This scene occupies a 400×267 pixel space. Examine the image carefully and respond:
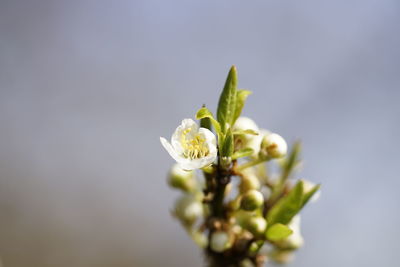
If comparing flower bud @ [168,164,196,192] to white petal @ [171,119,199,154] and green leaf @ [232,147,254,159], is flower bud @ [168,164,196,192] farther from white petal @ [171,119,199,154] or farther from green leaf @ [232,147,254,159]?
green leaf @ [232,147,254,159]

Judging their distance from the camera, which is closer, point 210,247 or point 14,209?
point 210,247

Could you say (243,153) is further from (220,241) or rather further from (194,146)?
(220,241)

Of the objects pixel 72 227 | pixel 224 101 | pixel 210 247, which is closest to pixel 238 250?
pixel 210 247

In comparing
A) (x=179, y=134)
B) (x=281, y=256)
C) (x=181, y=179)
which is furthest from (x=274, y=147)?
(x=281, y=256)

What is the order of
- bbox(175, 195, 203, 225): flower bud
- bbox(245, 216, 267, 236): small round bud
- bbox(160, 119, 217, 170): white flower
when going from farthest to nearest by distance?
bbox(175, 195, 203, 225): flower bud → bbox(245, 216, 267, 236): small round bud → bbox(160, 119, 217, 170): white flower

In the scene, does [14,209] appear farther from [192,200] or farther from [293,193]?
[293,193]

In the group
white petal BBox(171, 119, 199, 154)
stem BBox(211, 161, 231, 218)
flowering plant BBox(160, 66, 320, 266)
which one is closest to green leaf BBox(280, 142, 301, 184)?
flowering plant BBox(160, 66, 320, 266)

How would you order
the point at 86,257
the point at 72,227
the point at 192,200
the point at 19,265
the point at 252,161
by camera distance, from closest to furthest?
1. the point at 252,161
2. the point at 192,200
3. the point at 19,265
4. the point at 86,257
5. the point at 72,227
